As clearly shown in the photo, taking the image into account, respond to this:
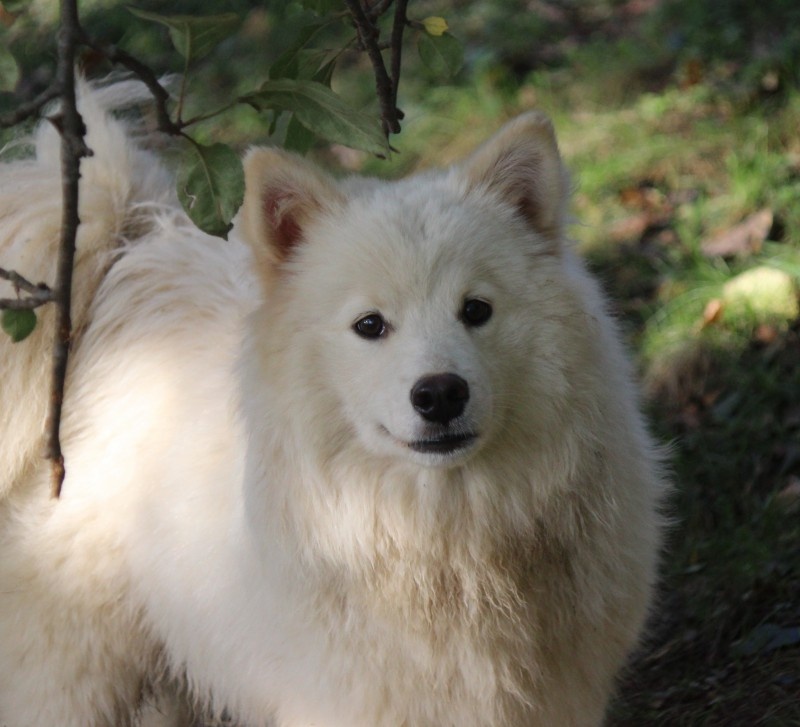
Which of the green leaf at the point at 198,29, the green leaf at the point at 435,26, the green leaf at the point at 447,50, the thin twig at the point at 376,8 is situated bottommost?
the green leaf at the point at 198,29

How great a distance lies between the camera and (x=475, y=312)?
9.08ft

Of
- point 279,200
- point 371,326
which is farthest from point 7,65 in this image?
point 371,326

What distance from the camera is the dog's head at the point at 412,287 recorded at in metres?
2.63

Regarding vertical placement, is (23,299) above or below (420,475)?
above

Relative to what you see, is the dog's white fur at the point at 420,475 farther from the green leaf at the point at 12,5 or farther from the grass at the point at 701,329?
the grass at the point at 701,329

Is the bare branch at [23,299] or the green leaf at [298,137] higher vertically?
the green leaf at [298,137]

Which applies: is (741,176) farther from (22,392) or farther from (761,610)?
(22,392)

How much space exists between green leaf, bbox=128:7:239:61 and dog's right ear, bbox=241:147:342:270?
667mm

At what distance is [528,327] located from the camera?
280 centimetres

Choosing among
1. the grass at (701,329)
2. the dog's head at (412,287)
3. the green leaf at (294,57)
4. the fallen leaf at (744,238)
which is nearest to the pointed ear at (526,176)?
the dog's head at (412,287)

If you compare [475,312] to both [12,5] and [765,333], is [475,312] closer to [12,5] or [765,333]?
[12,5]

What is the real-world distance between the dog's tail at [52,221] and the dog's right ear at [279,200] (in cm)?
77

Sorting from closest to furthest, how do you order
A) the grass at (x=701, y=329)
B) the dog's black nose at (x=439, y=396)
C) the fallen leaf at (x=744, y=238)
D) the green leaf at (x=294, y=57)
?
the dog's black nose at (x=439, y=396)
the green leaf at (x=294, y=57)
the grass at (x=701, y=329)
the fallen leaf at (x=744, y=238)

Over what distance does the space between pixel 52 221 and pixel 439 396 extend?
1.58 m
